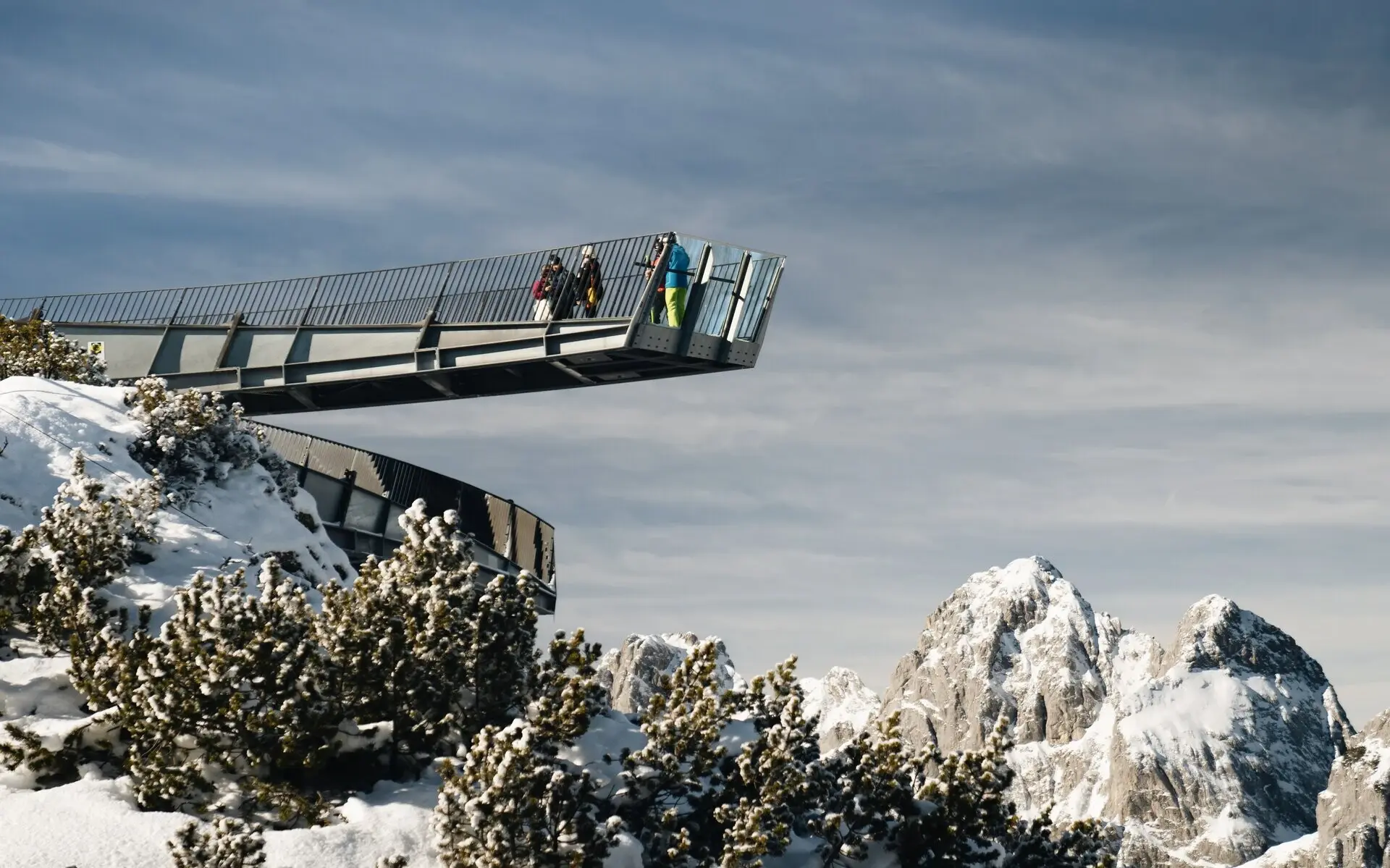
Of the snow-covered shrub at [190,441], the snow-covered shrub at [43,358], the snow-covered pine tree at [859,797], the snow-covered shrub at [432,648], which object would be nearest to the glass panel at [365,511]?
the snow-covered shrub at [190,441]

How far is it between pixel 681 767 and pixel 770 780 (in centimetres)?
153

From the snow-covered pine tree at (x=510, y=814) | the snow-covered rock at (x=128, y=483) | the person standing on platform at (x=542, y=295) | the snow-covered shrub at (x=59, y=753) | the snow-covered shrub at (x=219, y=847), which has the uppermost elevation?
the person standing on platform at (x=542, y=295)

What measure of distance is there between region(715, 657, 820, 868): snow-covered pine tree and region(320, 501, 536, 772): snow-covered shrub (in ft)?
10.8

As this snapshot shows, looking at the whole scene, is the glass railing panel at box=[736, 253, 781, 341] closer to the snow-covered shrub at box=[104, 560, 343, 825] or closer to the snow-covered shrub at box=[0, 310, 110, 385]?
the snow-covered shrub at box=[104, 560, 343, 825]

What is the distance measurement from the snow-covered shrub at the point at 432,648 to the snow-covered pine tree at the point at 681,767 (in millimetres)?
2095

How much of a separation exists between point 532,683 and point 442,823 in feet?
11.8

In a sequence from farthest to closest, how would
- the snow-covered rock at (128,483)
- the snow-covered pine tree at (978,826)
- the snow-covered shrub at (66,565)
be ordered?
the snow-covered rock at (128,483), the snow-covered shrub at (66,565), the snow-covered pine tree at (978,826)

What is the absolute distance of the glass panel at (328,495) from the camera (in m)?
36.0

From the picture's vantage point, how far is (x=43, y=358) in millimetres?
32625

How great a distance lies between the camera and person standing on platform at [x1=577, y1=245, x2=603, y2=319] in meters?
31.6

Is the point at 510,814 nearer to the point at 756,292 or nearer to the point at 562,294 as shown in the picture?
the point at 756,292

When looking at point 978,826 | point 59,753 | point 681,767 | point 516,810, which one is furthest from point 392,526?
point 516,810

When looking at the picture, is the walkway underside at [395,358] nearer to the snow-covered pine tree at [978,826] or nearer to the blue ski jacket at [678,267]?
the blue ski jacket at [678,267]

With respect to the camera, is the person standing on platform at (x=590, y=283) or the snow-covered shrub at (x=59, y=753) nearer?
the snow-covered shrub at (x=59, y=753)
